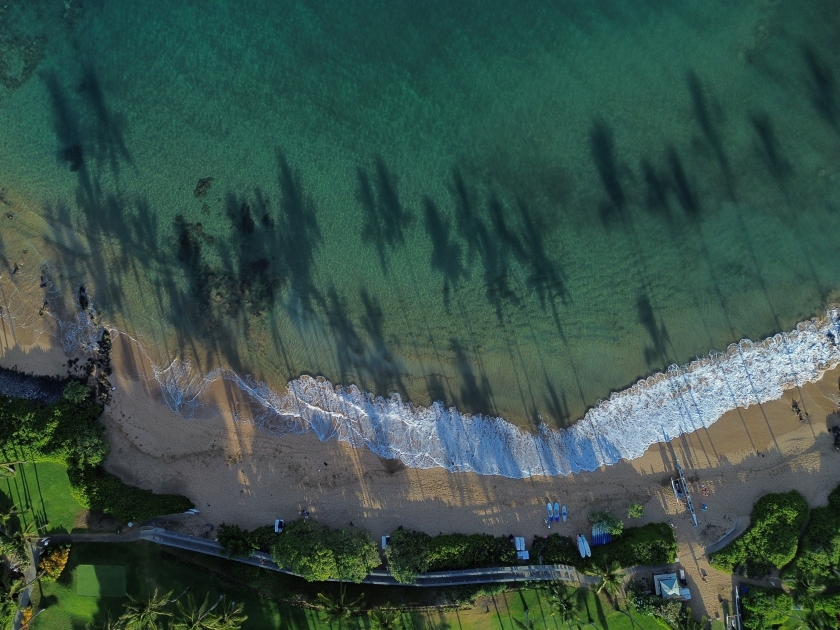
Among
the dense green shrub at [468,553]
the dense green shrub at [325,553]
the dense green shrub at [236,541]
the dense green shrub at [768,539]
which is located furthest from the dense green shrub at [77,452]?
the dense green shrub at [768,539]

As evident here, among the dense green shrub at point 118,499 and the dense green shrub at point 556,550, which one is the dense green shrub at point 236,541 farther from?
the dense green shrub at point 556,550

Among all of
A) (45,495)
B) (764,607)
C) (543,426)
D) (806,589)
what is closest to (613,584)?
(764,607)

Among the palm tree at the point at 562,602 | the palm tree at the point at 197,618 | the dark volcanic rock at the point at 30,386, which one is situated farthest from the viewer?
the dark volcanic rock at the point at 30,386

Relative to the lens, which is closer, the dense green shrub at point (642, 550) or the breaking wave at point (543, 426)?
the dense green shrub at point (642, 550)

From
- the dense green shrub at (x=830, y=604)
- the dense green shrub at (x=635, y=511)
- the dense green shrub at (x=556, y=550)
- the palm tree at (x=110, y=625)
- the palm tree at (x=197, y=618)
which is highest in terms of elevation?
the palm tree at (x=110, y=625)

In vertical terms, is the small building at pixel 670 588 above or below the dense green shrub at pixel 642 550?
below

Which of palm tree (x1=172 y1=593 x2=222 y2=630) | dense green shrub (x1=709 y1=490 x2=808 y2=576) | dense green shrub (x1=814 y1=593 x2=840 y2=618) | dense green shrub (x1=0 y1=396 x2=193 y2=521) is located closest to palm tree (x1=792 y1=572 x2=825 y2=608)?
dense green shrub (x1=814 y1=593 x2=840 y2=618)

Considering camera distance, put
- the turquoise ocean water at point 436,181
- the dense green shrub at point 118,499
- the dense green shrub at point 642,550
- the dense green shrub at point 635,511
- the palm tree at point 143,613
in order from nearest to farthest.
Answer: the palm tree at point 143,613, the dense green shrub at point 642,550, the dense green shrub at point 635,511, the dense green shrub at point 118,499, the turquoise ocean water at point 436,181

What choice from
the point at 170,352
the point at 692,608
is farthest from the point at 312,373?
the point at 692,608

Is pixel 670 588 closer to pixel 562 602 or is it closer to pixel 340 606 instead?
pixel 562 602
